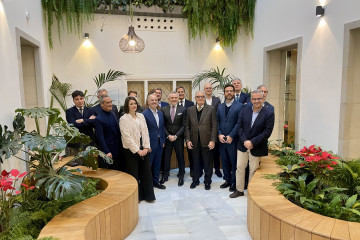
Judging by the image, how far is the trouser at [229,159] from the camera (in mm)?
4527

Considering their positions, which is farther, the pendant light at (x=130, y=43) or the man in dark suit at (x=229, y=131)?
the pendant light at (x=130, y=43)

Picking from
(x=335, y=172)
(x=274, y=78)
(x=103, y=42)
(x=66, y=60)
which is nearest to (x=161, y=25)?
(x=103, y=42)

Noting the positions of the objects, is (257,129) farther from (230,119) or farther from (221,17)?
(221,17)

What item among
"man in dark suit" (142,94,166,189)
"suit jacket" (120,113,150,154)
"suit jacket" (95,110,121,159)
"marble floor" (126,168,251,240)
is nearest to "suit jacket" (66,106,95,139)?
"suit jacket" (95,110,121,159)

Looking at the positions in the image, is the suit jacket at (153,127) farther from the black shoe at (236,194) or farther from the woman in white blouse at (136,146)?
the black shoe at (236,194)

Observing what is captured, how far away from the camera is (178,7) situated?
7125 mm

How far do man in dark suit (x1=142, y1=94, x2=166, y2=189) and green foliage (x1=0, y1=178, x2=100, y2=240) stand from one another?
147 centimetres

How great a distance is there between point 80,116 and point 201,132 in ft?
6.73

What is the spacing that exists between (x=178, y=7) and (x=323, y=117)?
4576 millimetres

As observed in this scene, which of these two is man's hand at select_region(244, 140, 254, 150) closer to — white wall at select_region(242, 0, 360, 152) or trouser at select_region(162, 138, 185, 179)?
trouser at select_region(162, 138, 185, 179)

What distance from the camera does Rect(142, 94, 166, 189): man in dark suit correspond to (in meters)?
4.46

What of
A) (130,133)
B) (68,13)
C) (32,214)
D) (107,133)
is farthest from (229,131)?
(68,13)

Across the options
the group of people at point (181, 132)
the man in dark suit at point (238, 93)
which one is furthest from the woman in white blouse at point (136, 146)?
the man in dark suit at point (238, 93)

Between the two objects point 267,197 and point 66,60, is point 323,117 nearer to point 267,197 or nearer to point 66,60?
point 267,197
